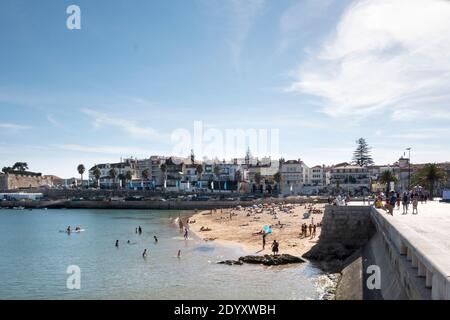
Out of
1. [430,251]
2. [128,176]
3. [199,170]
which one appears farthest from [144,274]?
[128,176]

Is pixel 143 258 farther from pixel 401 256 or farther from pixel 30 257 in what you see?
pixel 401 256

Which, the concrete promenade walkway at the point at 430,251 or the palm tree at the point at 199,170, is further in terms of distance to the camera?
the palm tree at the point at 199,170

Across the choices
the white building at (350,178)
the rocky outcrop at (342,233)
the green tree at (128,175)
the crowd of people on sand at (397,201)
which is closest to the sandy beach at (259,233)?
the rocky outcrop at (342,233)

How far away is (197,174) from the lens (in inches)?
6019

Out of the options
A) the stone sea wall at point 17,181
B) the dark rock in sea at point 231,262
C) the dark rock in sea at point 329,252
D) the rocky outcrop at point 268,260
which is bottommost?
the dark rock in sea at point 231,262

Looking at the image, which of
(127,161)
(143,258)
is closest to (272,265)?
(143,258)

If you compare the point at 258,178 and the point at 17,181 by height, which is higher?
the point at 258,178

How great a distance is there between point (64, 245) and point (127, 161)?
123 m

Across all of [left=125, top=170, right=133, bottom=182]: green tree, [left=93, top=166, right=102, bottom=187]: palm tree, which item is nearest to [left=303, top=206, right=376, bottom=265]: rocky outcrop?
[left=125, top=170, right=133, bottom=182]: green tree

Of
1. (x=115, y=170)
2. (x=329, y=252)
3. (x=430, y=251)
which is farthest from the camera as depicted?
(x=115, y=170)

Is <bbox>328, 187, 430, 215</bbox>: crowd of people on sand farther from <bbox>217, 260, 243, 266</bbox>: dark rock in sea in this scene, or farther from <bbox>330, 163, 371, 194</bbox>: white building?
<bbox>330, 163, 371, 194</bbox>: white building

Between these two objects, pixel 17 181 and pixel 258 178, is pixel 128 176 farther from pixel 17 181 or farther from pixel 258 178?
pixel 17 181

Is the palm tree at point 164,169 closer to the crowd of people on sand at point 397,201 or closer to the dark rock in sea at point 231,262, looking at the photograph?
the crowd of people on sand at point 397,201

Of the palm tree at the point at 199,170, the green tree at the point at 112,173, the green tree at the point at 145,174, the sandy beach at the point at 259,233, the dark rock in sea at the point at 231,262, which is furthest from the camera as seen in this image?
the green tree at the point at 112,173
